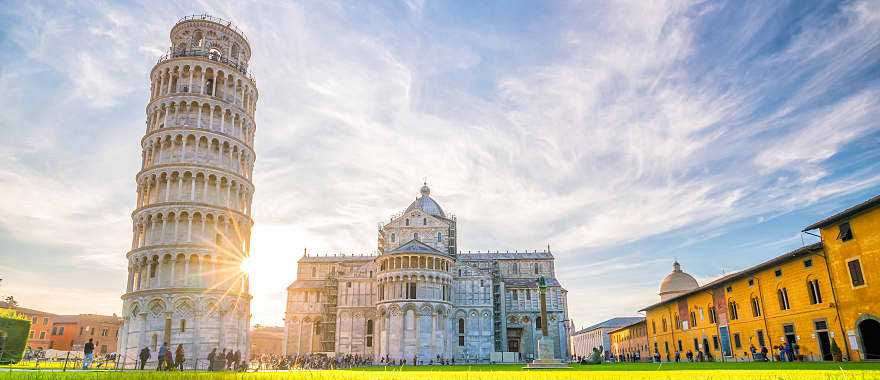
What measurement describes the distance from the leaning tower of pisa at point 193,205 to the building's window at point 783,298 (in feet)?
111

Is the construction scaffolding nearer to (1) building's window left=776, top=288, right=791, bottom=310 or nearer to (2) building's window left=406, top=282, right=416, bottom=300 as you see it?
(2) building's window left=406, top=282, right=416, bottom=300

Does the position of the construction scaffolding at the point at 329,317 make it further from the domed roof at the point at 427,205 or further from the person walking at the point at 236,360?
the person walking at the point at 236,360

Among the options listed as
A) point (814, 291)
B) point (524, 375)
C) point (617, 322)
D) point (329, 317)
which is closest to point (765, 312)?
point (814, 291)

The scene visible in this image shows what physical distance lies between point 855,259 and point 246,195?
36.8 meters

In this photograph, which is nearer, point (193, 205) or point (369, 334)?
point (193, 205)

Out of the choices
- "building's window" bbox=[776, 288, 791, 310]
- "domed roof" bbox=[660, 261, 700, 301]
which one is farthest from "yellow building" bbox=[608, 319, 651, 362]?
"building's window" bbox=[776, 288, 791, 310]

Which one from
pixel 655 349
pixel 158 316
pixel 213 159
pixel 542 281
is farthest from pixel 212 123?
pixel 655 349

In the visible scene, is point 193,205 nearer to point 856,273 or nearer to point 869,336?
point 856,273

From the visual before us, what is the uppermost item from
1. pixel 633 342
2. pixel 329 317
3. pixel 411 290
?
pixel 411 290

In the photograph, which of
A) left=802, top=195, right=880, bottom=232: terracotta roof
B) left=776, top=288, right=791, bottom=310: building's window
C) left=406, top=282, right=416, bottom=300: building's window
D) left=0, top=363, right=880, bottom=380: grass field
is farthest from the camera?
left=406, top=282, right=416, bottom=300: building's window

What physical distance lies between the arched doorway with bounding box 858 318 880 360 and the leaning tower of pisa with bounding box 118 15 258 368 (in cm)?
3501

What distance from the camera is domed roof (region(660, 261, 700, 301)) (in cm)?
6691

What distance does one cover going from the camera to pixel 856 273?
25.4 m

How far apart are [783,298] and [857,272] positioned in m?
6.82
